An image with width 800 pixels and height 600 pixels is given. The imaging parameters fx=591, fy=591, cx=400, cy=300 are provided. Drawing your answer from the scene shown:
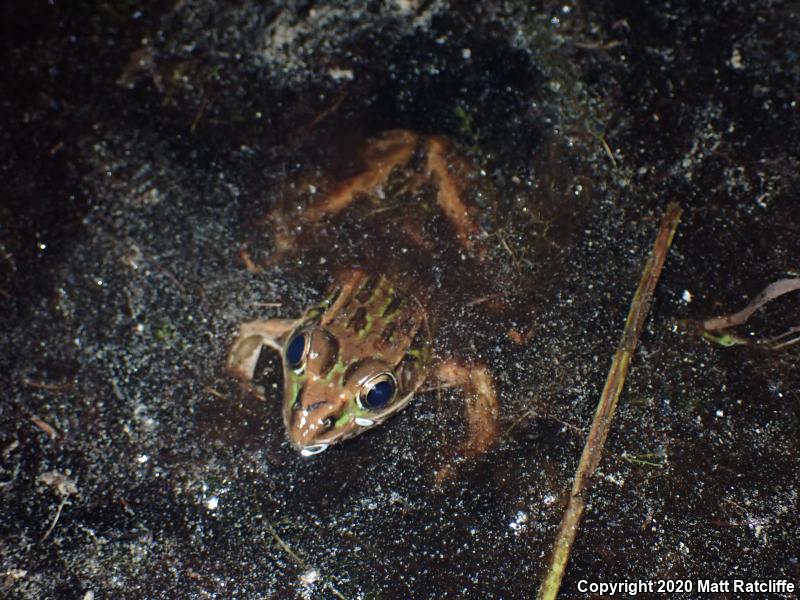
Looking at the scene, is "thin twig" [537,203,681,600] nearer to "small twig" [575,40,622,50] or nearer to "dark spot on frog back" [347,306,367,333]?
"small twig" [575,40,622,50]

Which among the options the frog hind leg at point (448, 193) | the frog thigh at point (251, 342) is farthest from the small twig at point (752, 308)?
the frog thigh at point (251, 342)

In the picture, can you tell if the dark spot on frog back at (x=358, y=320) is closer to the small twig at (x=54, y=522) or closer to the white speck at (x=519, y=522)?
the white speck at (x=519, y=522)

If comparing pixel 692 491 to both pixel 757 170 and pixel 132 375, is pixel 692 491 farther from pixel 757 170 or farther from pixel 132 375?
pixel 132 375

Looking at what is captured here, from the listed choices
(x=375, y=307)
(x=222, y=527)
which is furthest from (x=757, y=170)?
(x=222, y=527)

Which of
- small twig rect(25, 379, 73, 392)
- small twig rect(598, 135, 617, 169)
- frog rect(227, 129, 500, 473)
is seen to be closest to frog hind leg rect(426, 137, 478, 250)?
frog rect(227, 129, 500, 473)

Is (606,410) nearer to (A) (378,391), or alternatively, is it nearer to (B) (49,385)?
(A) (378,391)

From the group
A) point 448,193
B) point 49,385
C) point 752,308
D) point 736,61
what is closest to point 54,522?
point 49,385
